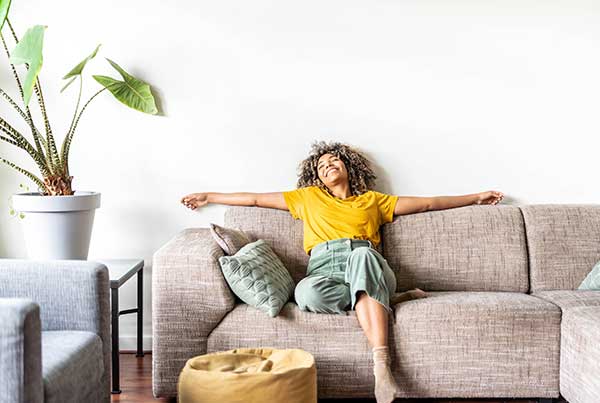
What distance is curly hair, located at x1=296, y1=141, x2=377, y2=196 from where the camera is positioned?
3625 mm

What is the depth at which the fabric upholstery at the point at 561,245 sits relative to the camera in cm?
341

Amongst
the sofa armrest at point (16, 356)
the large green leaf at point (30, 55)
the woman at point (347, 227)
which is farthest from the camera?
the large green leaf at point (30, 55)

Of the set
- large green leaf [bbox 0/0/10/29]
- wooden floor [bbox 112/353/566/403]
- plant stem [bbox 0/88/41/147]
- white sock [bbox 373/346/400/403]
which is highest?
large green leaf [bbox 0/0/10/29]

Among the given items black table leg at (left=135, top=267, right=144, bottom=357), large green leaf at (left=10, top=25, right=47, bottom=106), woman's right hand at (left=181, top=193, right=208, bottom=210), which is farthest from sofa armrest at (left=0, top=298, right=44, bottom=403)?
woman's right hand at (left=181, top=193, right=208, bottom=210)

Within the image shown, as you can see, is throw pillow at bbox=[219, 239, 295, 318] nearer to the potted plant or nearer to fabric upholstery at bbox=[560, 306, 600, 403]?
the potted plant

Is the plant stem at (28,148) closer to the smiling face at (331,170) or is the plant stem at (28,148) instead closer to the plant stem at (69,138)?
the plant stem at (69,138)

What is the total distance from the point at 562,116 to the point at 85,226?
2225 mm

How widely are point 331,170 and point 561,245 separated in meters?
1.04

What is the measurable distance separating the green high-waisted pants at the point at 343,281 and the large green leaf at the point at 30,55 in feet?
4.24

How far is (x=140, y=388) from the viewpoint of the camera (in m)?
3.26

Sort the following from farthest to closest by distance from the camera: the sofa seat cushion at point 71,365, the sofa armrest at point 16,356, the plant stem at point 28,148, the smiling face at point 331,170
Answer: the smiling face at point 331,170 → the plant stem at point 28,148 → the sofa seat cushion at point 71,365 → the sofa armrest at point 16,356

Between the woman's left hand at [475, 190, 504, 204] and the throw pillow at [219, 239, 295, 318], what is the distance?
3.54 feet

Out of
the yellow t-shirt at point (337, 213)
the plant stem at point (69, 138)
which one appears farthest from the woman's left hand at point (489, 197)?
the plant stem at point (69, 138)

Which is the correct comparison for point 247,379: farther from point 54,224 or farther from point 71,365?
point 54,224
